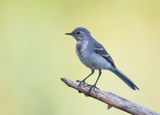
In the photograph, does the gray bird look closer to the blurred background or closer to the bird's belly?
the bird's belly

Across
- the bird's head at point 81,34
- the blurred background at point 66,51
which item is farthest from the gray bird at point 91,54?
the blurred background at point 66,51

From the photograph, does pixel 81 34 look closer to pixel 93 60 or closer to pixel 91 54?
pixel 91 54

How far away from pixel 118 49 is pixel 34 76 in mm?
2141

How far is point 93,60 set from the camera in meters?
5.92

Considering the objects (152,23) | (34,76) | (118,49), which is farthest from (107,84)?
(152,23)

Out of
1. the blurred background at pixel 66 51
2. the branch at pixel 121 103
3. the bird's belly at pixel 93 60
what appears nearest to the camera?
the branch at pixel 121 103

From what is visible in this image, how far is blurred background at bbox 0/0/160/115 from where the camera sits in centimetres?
773

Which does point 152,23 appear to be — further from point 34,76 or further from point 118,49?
point 34,76

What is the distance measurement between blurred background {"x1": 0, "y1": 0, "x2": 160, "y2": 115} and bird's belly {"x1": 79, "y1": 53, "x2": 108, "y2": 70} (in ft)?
5.75

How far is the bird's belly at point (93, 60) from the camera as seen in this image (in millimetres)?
5898

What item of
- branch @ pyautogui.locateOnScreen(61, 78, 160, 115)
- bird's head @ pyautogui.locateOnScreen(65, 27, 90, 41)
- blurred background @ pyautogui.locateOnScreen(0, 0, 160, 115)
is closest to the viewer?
branch @ pyautogui.locateOnScreen(61, 78, 160, 115)

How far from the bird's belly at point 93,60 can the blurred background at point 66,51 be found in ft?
5.75

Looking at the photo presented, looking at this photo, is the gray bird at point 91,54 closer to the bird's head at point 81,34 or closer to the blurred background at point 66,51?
the bird's head at point 81,34

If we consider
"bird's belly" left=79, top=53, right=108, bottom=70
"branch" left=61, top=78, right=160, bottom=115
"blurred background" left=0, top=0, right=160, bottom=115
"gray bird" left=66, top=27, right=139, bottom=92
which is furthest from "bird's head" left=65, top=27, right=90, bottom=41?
"blurred background" left=0, top=0, right=160, bottom=115
